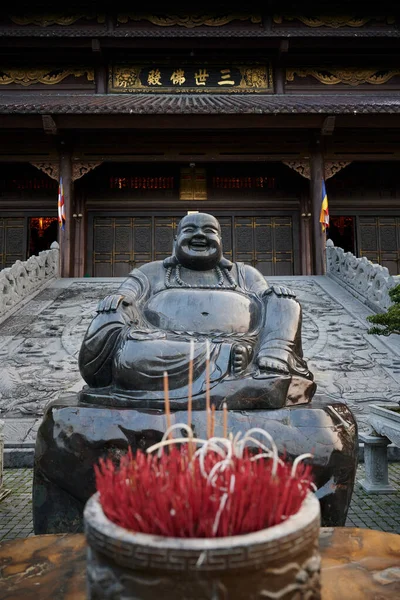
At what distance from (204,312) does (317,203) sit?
8.96 m

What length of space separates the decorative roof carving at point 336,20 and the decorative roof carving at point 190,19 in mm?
1160

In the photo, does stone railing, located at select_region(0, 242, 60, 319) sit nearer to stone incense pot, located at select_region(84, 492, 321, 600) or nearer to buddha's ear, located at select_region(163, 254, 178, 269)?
buddha's ear, located at select_region(163, 254, 178, 269)

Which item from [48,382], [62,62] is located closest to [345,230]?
[62,62]

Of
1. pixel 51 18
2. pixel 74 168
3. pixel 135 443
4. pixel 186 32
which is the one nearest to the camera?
pixel 135 443

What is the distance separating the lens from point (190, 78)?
1362 centimetres

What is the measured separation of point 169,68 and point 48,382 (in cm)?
1129

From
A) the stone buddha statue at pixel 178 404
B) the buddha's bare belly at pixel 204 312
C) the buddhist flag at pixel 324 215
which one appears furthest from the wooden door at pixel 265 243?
the stone buddha statue at pixel 178 404

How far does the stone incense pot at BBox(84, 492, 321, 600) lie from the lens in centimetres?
100

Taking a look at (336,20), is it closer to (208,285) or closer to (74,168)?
(74,168)

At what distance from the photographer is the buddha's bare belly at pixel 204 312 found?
3.05m

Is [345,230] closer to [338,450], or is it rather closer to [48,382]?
[48,382]

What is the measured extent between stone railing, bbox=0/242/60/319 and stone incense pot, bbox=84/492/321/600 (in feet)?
23.2

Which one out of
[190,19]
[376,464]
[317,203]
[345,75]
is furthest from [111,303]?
[190,19]

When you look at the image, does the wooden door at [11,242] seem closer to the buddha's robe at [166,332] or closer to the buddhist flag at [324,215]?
the buddhist flag at [324,215]
